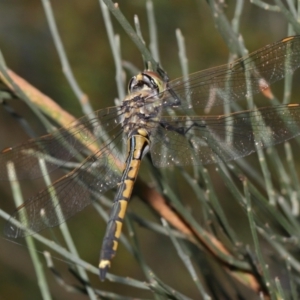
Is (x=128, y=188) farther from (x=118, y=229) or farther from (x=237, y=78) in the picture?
(x=237, y=78)

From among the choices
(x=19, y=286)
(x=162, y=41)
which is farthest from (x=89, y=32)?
(x=19, y=286)

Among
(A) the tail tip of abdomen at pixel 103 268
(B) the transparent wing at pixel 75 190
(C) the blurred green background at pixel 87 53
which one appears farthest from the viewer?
(C) the blurred green background at pixel 87 53

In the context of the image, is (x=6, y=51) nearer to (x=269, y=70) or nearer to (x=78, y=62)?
(x=78, y=62)

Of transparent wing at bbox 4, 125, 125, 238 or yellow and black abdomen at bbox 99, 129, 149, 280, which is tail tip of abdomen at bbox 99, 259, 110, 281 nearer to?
yellow and black abdomen at bbox 99, 129, 149, 280

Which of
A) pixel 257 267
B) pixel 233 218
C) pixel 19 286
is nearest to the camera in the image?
pixel 257 267

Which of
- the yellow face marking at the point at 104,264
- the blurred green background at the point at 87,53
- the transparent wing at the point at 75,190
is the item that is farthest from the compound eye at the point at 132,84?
the blurred green background at the point at 87,53

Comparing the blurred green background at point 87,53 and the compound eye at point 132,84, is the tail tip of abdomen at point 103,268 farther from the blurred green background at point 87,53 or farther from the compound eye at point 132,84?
the blurred green background at point 87,53
